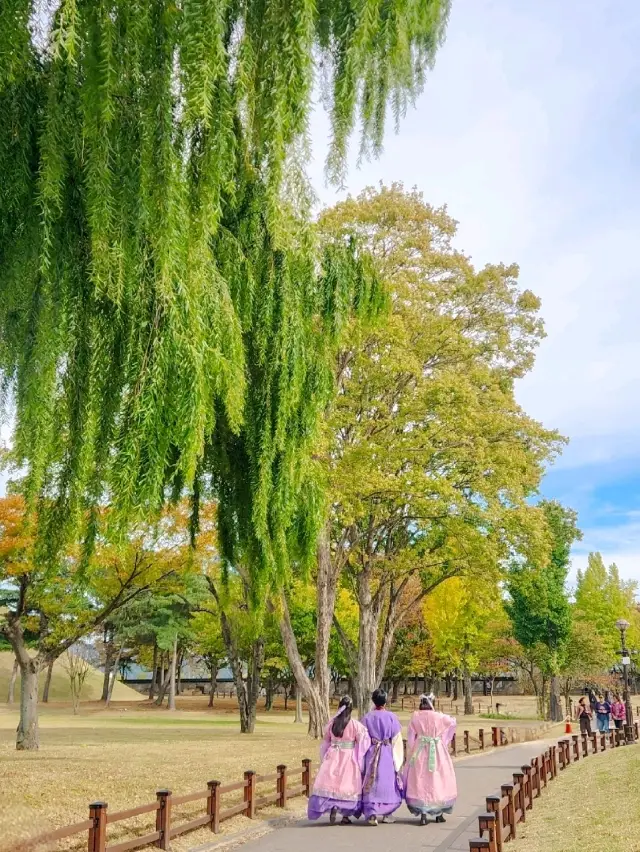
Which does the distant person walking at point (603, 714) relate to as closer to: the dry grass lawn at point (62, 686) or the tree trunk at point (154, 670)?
the tree trunk at point (154, 670)

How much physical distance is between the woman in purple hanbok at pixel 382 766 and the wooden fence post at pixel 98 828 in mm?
4214

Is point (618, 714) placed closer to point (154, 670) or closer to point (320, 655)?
point (320, 655)

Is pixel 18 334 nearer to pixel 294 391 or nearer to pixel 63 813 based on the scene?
pixel 294 391

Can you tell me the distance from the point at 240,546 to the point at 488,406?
16371 mm

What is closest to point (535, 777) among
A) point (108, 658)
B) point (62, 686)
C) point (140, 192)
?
point (140, 192)

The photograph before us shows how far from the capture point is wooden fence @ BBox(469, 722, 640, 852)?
7091 millimetres

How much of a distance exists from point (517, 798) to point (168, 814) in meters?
4.56

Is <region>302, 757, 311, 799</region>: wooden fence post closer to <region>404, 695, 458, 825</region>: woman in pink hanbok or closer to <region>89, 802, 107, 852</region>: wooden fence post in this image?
<region>404, 695, 458, 825</region>: woman in pink hanbok

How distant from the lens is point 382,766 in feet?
35.0

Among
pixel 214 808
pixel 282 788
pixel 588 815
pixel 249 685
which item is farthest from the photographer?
pixel 249 685

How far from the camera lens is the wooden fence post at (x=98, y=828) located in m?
7.38

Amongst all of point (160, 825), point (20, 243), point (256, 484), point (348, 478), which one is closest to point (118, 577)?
point (348, 478)

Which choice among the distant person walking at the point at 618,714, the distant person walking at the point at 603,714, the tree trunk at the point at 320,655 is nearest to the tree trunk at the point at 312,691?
the tree trunk at the point at 320,655

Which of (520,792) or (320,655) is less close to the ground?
(320,655)
